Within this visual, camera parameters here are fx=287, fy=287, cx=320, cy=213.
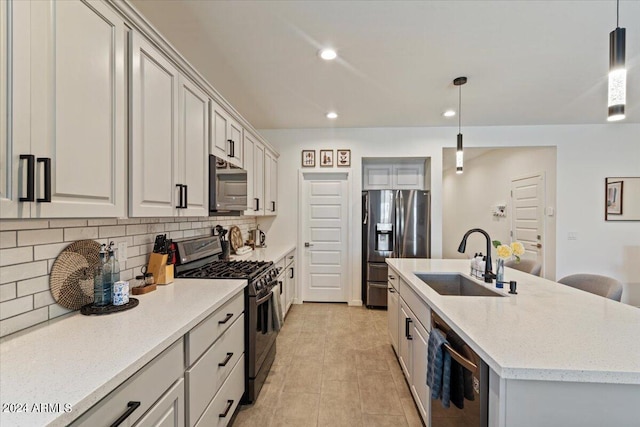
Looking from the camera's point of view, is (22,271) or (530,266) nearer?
(22,271)

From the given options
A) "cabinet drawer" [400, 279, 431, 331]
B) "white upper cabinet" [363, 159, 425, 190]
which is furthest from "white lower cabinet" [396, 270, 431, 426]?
"white upper cabinet" [363, 159, 425, 190]

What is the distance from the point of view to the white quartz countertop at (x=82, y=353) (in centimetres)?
72

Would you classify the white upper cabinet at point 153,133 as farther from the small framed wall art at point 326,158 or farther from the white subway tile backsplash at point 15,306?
the small framed wall art at point 326,158

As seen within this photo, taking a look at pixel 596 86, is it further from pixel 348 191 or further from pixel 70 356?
pixel 70 356

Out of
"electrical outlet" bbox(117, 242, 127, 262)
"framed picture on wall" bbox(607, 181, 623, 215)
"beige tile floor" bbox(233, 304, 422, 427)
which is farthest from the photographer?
"framed picture on wall" bbox(607, 181, 623, 215)

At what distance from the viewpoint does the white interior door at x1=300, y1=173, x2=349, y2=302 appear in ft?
14.8

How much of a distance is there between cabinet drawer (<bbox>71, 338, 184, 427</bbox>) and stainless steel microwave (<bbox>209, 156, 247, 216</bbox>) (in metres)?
1.24

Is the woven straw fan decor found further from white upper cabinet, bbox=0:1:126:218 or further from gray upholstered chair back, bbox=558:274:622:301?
gray upholstered chair back, bbox=558:274:622:301

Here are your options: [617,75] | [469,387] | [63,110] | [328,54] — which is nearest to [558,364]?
[469,387]

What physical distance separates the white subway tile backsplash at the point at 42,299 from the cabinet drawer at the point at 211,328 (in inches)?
24.2

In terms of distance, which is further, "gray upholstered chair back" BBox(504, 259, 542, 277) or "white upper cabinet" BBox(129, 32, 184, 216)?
"gray upholstered chair back" BBox(504, 259, 542, 277)

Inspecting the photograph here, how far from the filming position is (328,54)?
2.35m

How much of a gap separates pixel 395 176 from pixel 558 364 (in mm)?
3962

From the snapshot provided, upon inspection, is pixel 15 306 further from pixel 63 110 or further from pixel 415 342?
pixel 415 342
